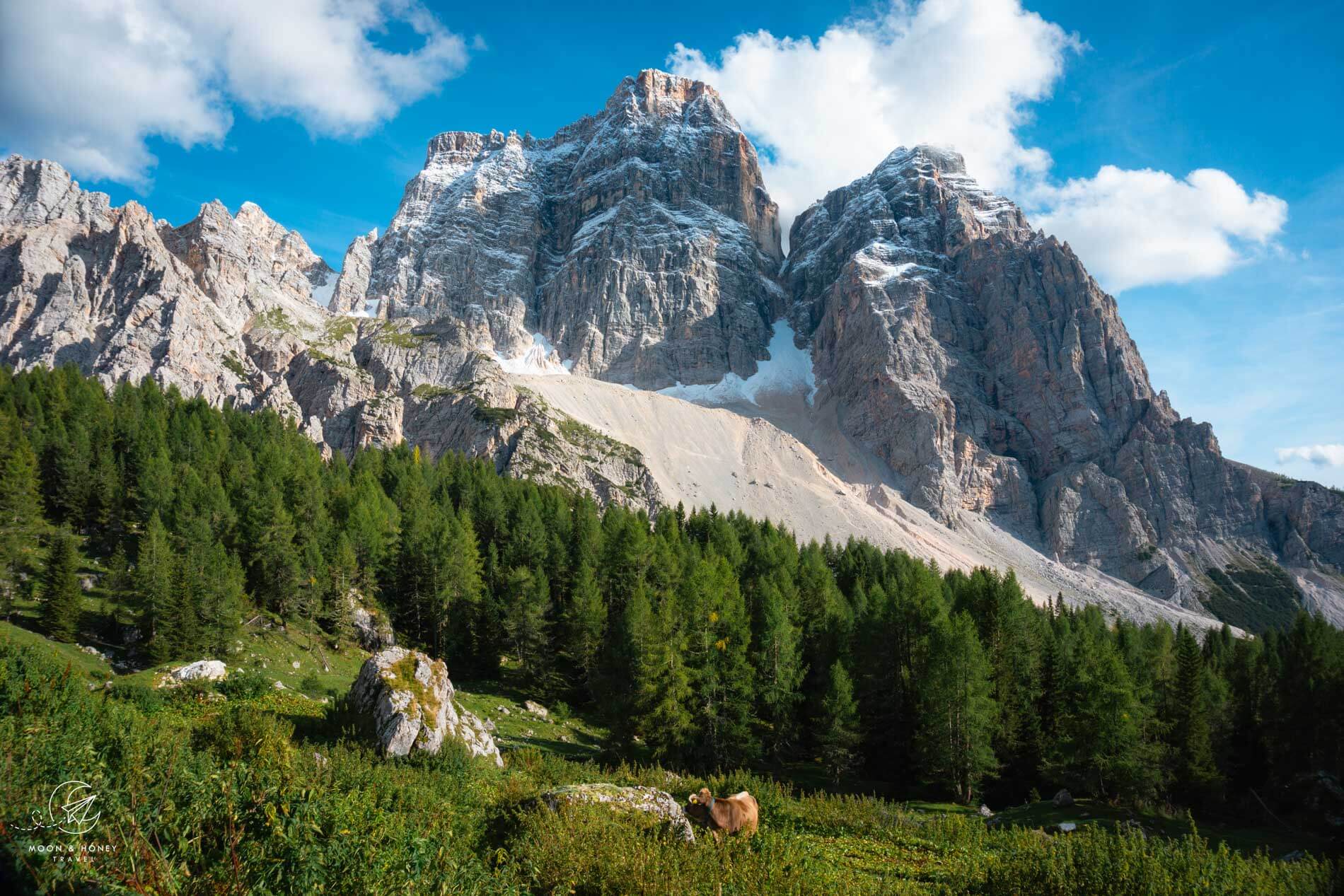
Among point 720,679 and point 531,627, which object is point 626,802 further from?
point 531,627

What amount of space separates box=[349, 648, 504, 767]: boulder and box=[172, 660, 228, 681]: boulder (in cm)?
702

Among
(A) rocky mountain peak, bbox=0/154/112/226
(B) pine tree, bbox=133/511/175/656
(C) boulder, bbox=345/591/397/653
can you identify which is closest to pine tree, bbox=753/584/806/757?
(C) boulder, bbox=345/591/397/653

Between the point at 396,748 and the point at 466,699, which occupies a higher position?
the point at 396,748

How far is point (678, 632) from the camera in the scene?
35875 millimetres

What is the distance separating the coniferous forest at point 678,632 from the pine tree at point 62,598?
15 centimetres

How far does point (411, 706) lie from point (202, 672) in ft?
35.8

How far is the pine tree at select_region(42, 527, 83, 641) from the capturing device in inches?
1271

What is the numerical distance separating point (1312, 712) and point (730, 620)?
3589 cm

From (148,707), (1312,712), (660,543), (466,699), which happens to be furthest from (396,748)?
(1312,712)

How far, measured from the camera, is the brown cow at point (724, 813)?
50.0ft

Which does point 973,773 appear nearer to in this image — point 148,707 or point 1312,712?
point 1312,712

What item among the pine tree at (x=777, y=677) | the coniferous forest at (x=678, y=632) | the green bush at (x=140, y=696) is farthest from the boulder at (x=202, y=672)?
the pine tree at (x=777, y=677)

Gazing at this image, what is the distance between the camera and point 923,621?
41.4 m

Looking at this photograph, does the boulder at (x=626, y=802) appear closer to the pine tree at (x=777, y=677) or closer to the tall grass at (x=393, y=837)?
the tall grass at (x=393, y=837)
